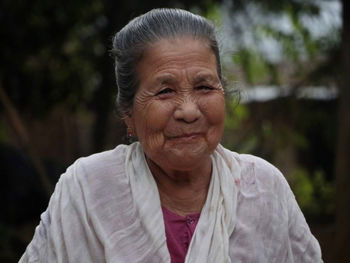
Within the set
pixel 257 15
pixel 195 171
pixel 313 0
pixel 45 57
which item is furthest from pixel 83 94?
pixel 195 171

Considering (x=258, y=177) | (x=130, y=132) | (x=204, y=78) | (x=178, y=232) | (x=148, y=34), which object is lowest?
(x=178, y=232)

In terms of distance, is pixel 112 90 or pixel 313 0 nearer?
pixel 313 0

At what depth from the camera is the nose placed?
8.48 feet

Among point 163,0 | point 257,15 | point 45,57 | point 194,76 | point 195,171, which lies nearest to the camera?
point 194,76

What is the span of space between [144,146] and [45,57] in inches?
256

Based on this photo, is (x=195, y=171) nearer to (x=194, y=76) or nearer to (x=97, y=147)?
(x=194, y=76)

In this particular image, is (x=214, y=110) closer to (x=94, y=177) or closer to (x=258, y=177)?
(x=258, y=177)

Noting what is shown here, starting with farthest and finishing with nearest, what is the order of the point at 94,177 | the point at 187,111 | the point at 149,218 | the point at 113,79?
the point at 113,79 < the point at 94,177 < the point at 149,218 < the point at 187,111

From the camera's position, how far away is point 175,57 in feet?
8.62

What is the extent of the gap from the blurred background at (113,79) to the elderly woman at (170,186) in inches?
157

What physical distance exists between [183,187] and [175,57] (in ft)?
1.76

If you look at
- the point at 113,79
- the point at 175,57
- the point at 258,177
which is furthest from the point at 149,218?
the point at 113,79

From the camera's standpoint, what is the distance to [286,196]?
2.89 m

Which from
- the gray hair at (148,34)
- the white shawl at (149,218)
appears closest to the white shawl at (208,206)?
the white shawl at (149,218)
